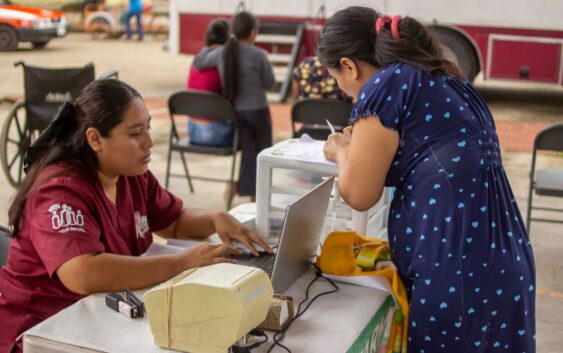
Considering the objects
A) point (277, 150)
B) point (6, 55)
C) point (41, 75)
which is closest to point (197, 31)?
point (6, 55)

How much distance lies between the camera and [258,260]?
229cm

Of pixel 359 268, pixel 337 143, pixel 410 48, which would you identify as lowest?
pixel 359 268

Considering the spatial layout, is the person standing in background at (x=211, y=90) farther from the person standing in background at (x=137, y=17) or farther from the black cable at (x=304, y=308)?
the person standing in background at (x=137, y=17)

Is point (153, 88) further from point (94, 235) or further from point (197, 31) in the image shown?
point (94, 235)

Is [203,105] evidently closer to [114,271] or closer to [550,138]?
[550,138]

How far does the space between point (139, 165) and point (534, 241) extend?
310 centimetres

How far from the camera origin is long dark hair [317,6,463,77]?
1.95 m

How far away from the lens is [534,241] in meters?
4.68

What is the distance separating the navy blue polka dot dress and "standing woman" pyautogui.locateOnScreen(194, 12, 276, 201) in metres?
3.01

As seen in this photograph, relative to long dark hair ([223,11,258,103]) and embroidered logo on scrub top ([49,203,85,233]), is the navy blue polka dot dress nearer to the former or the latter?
embroidered logo on scrub top ([49,203,85,233])

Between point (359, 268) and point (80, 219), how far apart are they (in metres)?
0.73

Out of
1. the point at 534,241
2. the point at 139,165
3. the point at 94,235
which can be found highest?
Result: the point at 139,165

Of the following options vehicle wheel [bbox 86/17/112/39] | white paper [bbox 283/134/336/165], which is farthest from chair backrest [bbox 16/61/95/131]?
vehicle wheel [bbox 86/17/112/39]

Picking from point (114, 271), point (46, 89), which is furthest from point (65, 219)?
point (46, 89)
